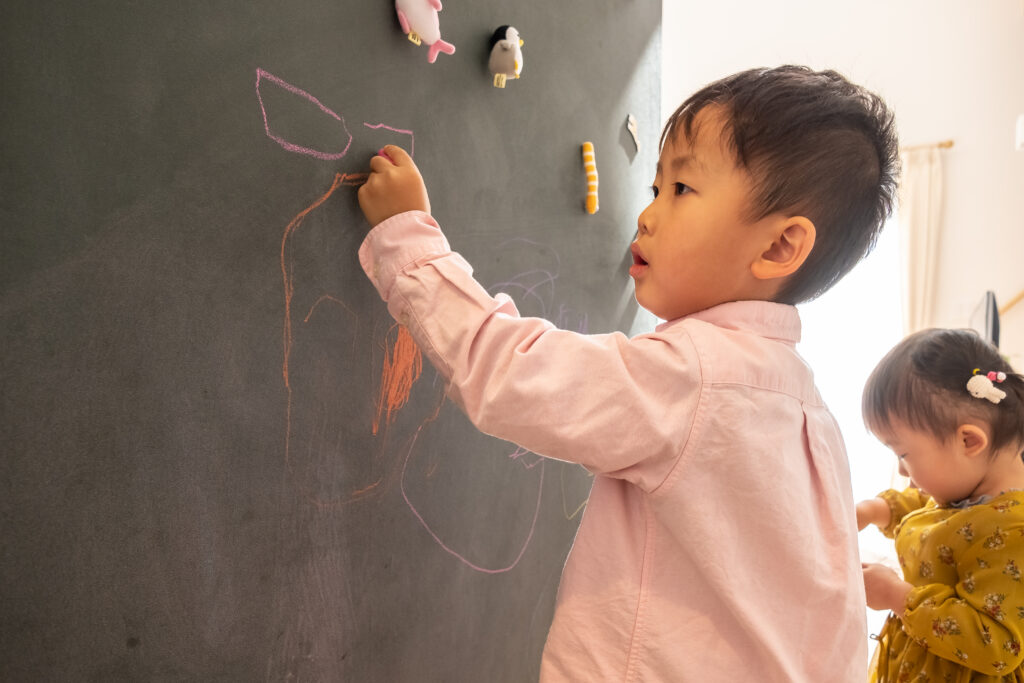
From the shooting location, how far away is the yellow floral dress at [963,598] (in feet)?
3.66

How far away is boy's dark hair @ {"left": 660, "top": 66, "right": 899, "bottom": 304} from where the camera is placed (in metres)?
0.75

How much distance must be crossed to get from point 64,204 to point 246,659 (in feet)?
1.48

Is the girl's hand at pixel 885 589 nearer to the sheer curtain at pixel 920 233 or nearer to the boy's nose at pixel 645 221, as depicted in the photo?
the boy's nose at pixel 645 221

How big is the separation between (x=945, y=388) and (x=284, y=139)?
1.16m

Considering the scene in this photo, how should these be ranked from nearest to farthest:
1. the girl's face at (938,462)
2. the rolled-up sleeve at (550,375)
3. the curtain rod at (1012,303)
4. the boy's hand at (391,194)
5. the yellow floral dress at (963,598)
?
the rolled-up sleeve at (550,375)
the boy's hand at (391,194)
the yellow floral dress at (963,598)
the girl's face at (938,462)
the curtain rod at (1012,303)

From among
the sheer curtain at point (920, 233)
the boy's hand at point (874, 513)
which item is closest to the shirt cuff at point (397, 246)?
the boy's hand at point (874, 513)

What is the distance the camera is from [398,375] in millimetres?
875

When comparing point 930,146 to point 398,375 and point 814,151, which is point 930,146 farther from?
point 398,375

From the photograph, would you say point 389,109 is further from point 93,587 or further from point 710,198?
point 93,587

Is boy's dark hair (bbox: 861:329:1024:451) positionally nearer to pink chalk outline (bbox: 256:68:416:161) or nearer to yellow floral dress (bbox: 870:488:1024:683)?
yellow floral dress (bbox: 870:488:1024:683)

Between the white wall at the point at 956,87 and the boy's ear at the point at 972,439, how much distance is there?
113 inches

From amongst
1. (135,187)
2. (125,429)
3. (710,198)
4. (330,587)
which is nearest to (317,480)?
(330,587)

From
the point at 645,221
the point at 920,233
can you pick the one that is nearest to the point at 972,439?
the point at 645,221

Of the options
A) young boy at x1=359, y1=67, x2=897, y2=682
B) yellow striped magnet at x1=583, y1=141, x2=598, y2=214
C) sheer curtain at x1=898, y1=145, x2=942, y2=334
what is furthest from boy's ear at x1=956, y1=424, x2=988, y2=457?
sheer curtain at x1=898, y1=145, x2=942, y2=334
